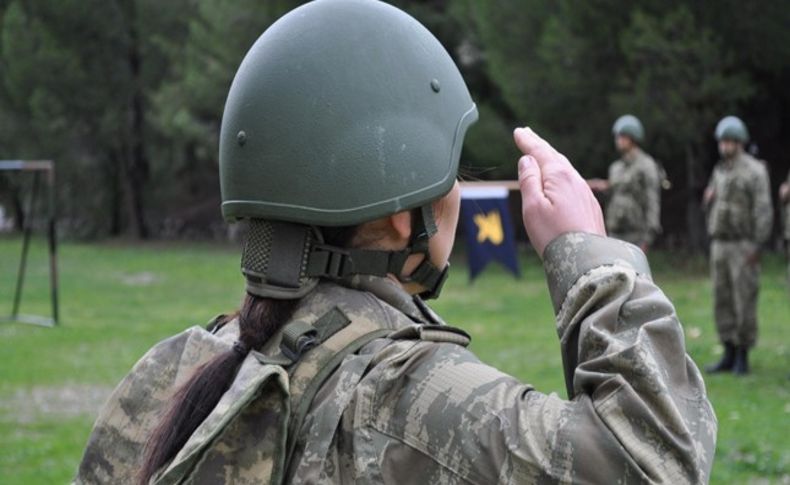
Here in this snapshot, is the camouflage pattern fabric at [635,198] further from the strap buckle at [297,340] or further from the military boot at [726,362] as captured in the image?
the strap buckle at [297,340]

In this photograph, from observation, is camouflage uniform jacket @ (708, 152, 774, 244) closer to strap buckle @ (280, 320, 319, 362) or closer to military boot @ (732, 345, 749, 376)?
military boot @ (732, 345, 749, 376)

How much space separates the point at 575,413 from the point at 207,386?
22.0 inches

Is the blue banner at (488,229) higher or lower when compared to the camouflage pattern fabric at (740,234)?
lower

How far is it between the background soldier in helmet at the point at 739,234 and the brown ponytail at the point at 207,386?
9126 millimetres

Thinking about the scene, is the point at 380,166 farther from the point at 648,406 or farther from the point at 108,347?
the point at 108,347

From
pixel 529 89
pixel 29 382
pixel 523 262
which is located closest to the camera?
pixel 29 382

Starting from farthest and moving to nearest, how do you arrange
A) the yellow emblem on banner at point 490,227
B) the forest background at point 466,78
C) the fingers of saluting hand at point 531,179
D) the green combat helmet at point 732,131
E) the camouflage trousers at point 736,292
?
the forest background at point 466,78
the yellow emblem on banner at point 490,227
the camouflage trousers at point 736,292
the green combat helmet at point 732,131
the fingers of saluting hand at point 531,179

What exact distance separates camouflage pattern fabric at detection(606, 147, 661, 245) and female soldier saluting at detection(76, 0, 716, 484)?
1171cm

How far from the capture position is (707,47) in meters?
18.9

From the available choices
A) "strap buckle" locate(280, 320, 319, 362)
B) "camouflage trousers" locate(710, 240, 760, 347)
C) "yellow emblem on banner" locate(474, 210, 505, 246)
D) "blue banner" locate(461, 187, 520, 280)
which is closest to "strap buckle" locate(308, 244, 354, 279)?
"strap buckle" locate(280, 320, 319, 362)

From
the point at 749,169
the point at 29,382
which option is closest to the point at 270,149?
the point at 749,169

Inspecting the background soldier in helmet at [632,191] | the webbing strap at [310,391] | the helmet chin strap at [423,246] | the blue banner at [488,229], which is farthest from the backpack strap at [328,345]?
the blue banner at [488,229]

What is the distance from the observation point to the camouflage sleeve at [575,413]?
62.9 inches

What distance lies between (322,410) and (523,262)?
2209cm
